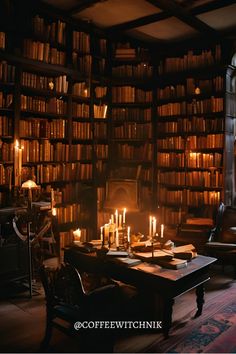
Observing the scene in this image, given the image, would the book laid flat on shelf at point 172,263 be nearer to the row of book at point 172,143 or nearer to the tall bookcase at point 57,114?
the tall bookcase at point 57,114

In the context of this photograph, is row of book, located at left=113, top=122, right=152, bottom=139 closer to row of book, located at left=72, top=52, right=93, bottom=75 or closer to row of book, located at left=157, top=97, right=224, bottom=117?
row of book, located at left=157, top=97, right=224, bottom=117

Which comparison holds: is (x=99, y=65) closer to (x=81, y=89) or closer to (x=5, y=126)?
(x=81, y=89)

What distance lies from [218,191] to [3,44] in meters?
3.94

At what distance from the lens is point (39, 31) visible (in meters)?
5.59

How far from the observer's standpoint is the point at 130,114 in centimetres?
686

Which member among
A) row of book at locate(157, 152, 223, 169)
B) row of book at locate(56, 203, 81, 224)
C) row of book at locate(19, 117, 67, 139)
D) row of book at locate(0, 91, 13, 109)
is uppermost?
row of book at locate(0, 91, 13, 109)

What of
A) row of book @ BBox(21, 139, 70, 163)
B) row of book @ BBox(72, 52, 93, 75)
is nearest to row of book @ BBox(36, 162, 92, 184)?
row of book @ BBox(21, 139, 70, 163)

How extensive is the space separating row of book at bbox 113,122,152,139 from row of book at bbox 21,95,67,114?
122 centimetres

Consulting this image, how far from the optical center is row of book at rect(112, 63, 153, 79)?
680 centimetres

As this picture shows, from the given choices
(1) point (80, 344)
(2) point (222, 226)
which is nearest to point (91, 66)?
(2) point (222, 226)

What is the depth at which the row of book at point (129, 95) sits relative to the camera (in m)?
6.79

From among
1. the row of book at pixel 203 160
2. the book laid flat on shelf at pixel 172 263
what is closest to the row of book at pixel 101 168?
the row of book at pixel 203 160

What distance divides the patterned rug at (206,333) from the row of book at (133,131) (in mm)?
3508

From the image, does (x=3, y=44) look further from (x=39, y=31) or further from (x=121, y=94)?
(x=121, y=94)
